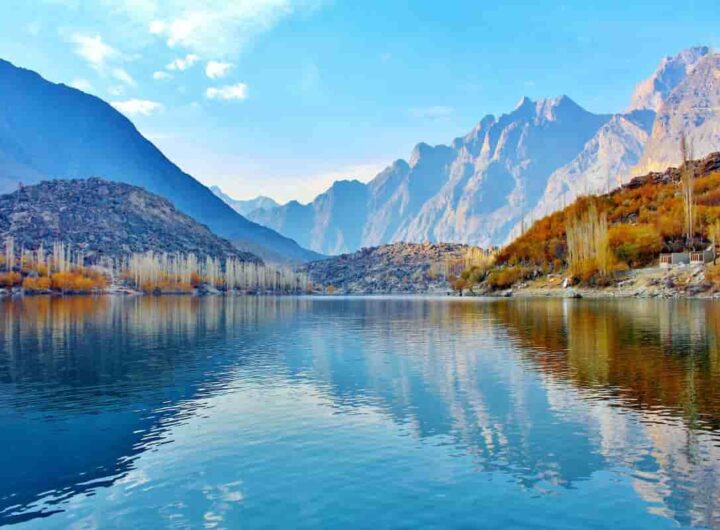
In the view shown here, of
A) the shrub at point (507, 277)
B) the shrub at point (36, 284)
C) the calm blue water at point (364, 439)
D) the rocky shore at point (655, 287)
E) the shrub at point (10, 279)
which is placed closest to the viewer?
the calm blue water at point (364, 439)

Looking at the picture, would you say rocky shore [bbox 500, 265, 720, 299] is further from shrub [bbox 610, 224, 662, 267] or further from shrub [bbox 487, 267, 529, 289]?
shrub [bbox 487, 267, 529, 289]

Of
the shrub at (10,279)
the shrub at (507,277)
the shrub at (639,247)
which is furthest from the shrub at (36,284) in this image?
the shrub at (639,247)

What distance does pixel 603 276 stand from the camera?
141125 mm

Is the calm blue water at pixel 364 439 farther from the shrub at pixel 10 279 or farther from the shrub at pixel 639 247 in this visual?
the shrub at pixel 10 279

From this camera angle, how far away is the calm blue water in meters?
15.9

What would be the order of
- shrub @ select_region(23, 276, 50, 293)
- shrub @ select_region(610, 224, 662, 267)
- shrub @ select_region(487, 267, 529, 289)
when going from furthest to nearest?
shrub @ select_region(487, 267, 529, 289)
shrub @ select_region(23, 276, 50, 293)
shrub @ select_region(610, 224, 662, 267)

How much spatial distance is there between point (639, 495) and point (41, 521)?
1629 cm

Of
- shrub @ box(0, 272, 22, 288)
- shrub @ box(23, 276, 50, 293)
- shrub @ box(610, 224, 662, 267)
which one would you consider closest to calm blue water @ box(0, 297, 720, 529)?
shrub @ box(610, 224, 662, 267)

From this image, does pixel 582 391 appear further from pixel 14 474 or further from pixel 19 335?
pixel 19 335

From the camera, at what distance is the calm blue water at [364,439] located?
52.0 ft

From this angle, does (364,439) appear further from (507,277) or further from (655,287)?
(507,277)

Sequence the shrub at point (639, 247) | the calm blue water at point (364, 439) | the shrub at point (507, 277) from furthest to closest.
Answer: the shrub at point (507, 277), the shrub at point (639, 247), the calm blue water at point (364, 439)

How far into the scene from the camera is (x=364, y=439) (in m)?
22.3

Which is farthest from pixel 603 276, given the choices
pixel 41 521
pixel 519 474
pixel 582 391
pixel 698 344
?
pixel 41 521
